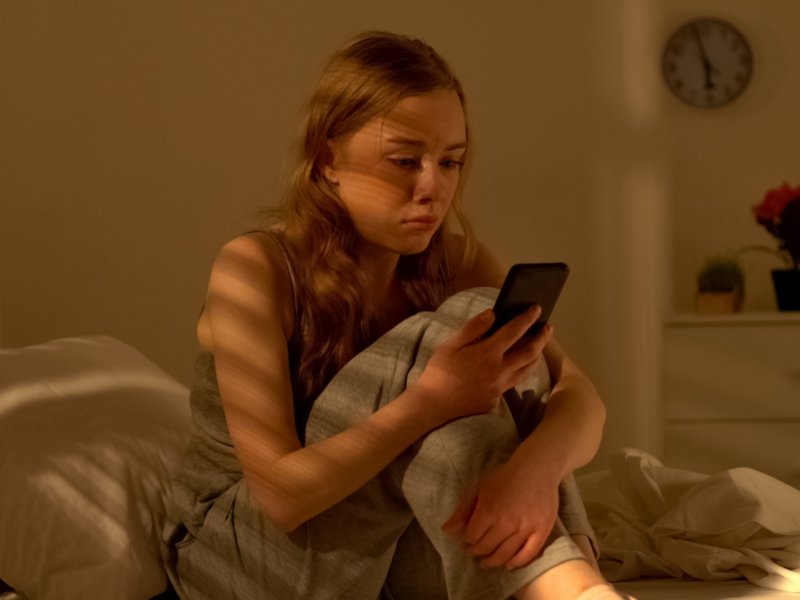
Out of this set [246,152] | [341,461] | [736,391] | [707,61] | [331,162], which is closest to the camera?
[341,461]

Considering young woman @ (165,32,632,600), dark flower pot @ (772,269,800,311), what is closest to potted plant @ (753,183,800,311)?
dark flower pot @ (772,269,800,311)

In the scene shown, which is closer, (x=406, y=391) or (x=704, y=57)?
(x=406, y=391)

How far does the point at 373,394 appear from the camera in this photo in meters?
0.83

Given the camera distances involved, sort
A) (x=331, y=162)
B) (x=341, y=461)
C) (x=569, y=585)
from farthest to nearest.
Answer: (x=331, y=162) → (x=341, y=461) → (x=569, y=585)

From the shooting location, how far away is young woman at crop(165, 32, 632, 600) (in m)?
0.73

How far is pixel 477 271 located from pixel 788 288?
1.20 m

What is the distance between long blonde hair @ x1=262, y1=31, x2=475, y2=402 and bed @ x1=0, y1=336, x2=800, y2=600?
0.81ft

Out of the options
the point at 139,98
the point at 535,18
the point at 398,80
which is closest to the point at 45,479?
the point at 398,80

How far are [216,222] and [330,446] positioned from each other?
4.25 ft

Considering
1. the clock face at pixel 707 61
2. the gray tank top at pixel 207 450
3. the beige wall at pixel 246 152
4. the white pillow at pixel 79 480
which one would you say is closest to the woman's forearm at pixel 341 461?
the gray tank top at pixel 207 450

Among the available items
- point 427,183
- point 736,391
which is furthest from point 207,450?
point 736,391

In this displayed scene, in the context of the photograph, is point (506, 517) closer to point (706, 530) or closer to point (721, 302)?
point (706, 530)

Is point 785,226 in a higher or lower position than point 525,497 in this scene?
higher

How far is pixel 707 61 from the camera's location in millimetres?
2291
